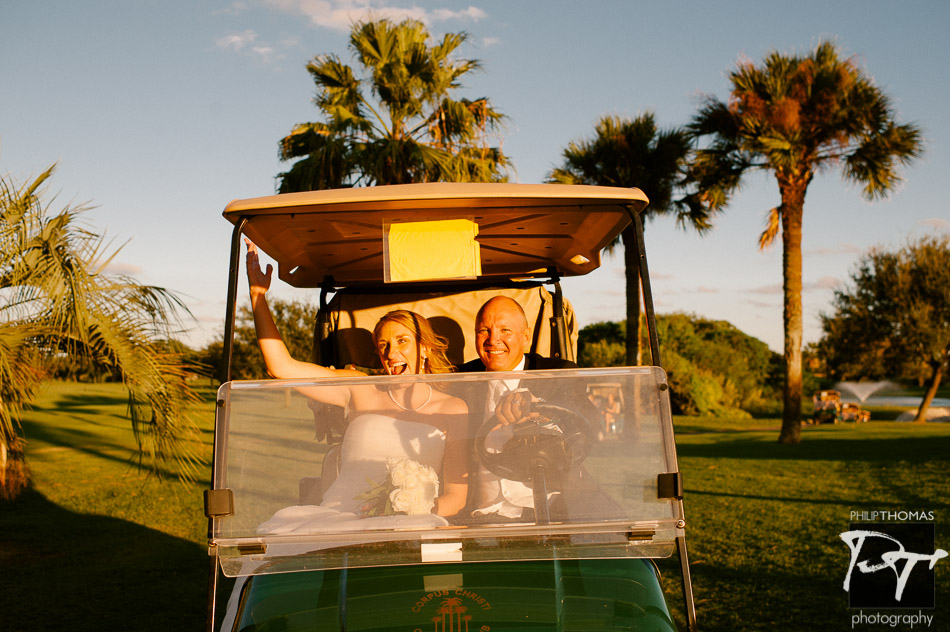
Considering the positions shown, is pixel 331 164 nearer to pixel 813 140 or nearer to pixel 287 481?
pixel 813 140

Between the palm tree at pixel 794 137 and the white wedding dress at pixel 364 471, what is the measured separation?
45.3ft

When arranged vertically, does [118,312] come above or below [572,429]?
above

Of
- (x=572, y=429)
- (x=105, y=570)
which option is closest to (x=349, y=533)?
(x=572, y=429)

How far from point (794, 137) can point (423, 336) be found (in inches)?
523

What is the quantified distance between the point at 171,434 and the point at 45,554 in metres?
2.64

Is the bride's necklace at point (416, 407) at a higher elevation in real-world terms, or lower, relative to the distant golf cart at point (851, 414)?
higher

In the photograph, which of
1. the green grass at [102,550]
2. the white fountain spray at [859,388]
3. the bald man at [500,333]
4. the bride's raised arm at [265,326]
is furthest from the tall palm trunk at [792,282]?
the white fountain spray at [859,388]

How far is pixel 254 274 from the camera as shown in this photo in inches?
110

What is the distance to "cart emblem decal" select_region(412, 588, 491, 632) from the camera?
2062mm

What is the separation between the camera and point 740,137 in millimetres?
15148

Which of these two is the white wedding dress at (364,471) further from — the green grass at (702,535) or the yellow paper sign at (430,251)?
the green grass at (702,535)
